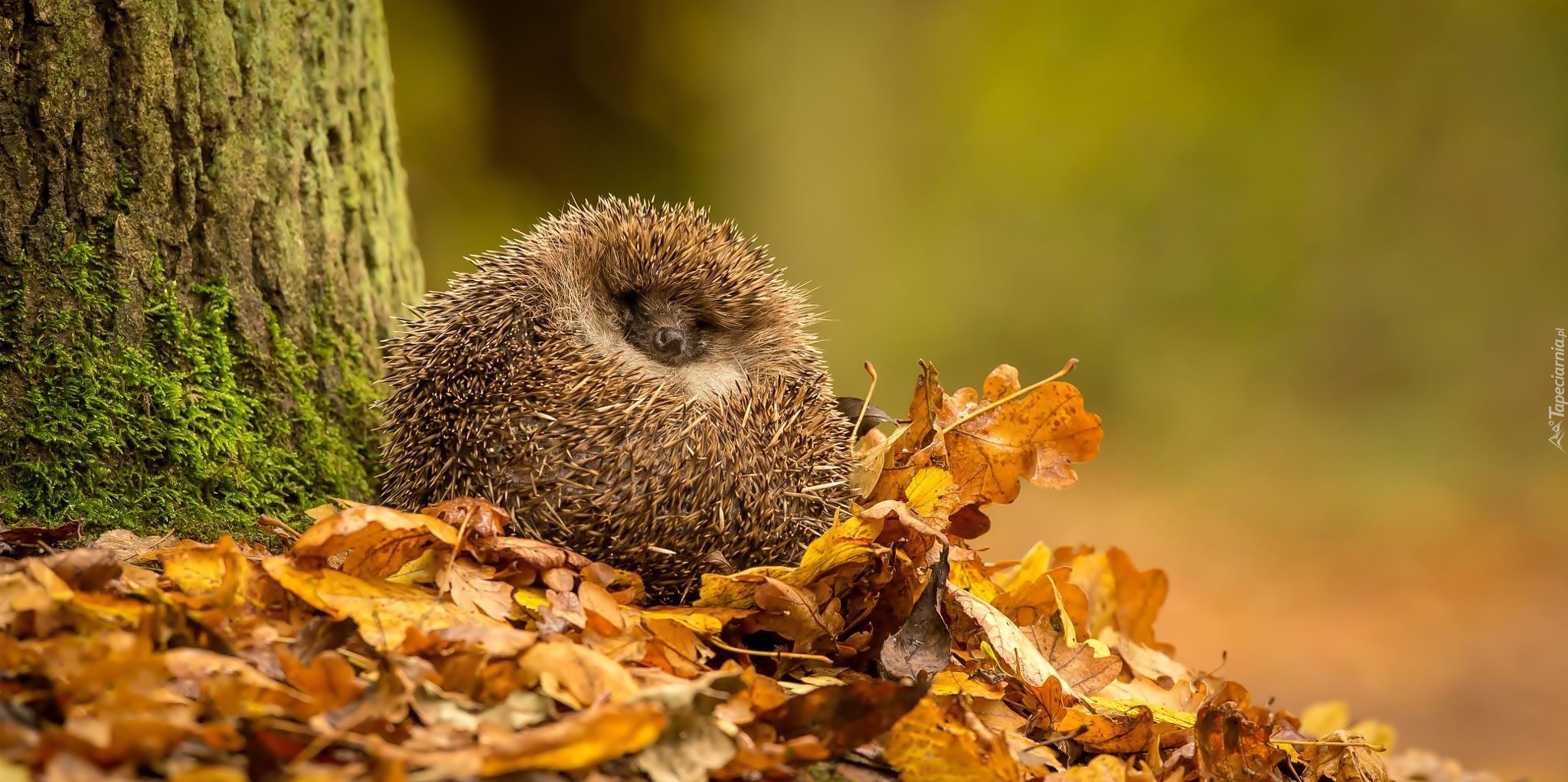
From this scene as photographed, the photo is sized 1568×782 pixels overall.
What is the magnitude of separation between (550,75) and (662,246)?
472 cm

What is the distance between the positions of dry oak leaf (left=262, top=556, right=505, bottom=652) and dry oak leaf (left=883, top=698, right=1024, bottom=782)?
80 cm

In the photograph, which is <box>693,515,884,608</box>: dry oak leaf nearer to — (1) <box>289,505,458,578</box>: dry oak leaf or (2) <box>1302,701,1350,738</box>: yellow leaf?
(1) <box>289,505,458,578</box>: dry oak leaf

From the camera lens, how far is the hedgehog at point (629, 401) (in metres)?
2.47

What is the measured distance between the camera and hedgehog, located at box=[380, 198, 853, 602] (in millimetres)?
2467

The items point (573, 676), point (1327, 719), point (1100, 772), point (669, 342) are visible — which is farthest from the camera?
point (1327, 719)

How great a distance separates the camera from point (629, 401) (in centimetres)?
255

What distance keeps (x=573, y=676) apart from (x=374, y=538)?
64 cm

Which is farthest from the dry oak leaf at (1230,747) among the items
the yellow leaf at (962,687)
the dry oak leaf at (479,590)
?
the dry oak leaf at (479,590)

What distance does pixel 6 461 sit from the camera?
2678 mm

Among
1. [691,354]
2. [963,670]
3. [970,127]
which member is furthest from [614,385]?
[970,127]

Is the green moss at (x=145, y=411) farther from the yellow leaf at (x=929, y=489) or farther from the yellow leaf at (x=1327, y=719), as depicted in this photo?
the yellow leaf at (x=1327, y=719)

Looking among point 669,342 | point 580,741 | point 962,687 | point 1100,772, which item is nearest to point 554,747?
point 580,741

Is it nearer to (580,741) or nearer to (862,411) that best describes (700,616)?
(580,741)

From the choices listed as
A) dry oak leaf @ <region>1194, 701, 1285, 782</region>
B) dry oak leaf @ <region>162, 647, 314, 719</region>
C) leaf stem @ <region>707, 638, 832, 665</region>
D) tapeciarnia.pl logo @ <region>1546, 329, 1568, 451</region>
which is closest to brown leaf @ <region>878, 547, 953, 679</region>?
leaf stem @ <region>707, 638, 832, 665</region>
